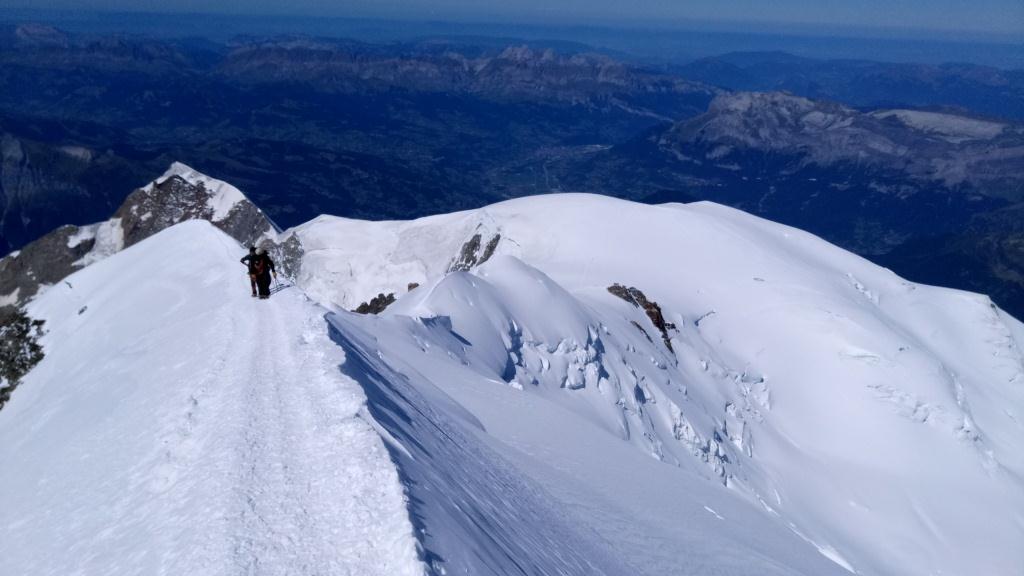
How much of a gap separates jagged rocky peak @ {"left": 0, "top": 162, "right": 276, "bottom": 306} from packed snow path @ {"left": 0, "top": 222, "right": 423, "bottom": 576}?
46.0m

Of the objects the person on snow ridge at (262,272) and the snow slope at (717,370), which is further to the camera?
the snow slope at (717,370)

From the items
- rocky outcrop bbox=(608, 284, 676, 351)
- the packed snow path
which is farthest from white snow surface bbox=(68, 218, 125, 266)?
the packed snow path

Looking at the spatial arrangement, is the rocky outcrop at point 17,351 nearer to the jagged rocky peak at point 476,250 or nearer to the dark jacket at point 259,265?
the dark jacket at point 259,265

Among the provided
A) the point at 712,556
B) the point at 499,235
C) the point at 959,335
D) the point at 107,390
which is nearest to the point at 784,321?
the point at 959,335

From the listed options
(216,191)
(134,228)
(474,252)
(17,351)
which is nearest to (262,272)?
(17,351)

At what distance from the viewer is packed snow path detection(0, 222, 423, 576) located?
884 cm

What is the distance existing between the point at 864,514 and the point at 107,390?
37.4m

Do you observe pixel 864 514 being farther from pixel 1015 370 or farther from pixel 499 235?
pixel 499 235

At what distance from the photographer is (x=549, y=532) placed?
1441cm

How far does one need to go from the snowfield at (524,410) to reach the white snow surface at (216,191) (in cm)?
890

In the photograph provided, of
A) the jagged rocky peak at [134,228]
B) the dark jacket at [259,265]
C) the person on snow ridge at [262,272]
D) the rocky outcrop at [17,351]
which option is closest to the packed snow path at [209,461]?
the person on snow ridge at [262,272]

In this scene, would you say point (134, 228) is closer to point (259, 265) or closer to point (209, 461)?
point (259, 265)

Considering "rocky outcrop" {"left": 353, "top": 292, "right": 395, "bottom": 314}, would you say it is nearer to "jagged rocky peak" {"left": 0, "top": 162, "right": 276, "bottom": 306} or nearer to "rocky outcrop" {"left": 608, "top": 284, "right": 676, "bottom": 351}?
"rocky outcrop" {"left": 608, "top": 284, "right": 676, "bottom": 351}

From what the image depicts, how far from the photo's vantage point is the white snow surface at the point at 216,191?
7044cm
